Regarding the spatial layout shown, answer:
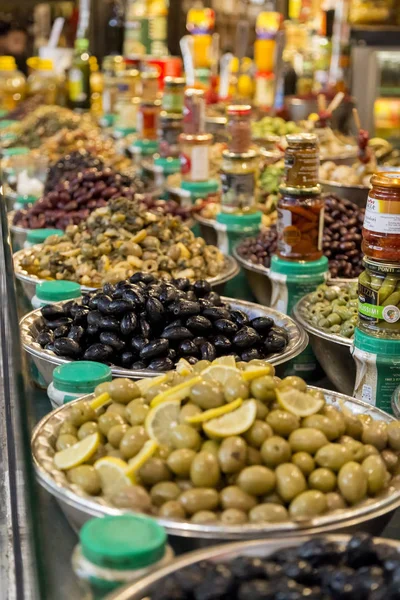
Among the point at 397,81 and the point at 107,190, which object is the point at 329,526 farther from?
the point at 397,81

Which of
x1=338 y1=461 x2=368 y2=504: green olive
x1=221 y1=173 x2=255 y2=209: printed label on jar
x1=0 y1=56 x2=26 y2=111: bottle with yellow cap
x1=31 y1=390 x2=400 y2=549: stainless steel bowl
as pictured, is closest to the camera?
x1=31 y1=390 x2=400 y2=549: stainless steel bowl

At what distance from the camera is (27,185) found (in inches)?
152

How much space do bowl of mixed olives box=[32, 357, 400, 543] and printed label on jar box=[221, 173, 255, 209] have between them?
1.59 m

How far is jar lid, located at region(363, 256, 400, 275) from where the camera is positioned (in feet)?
5.90

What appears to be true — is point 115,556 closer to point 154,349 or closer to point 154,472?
point 154,472

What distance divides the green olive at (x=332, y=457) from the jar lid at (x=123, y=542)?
0.32 metres

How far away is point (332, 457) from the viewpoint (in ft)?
4.56

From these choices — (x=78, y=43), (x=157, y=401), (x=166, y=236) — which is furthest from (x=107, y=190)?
(x=78, y=43)

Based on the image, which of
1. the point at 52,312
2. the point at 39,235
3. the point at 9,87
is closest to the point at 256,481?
the point at 52,312

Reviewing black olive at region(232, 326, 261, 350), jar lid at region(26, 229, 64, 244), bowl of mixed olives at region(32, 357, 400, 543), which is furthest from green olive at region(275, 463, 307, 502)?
jar lid at region(26, 229, 64, 244)

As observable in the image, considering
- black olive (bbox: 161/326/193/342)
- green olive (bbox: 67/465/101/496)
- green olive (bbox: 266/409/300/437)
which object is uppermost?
green olive (bbox: 266/409/300/437)

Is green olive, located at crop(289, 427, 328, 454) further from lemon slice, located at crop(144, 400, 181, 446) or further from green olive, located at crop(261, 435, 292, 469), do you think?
lemon slice, located at crop(144, 400, 181, 446)

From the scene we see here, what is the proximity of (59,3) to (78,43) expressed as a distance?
234 cm

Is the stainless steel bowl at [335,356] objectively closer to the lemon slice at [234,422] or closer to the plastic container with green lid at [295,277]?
the plastic container with green lid at [295,277]
